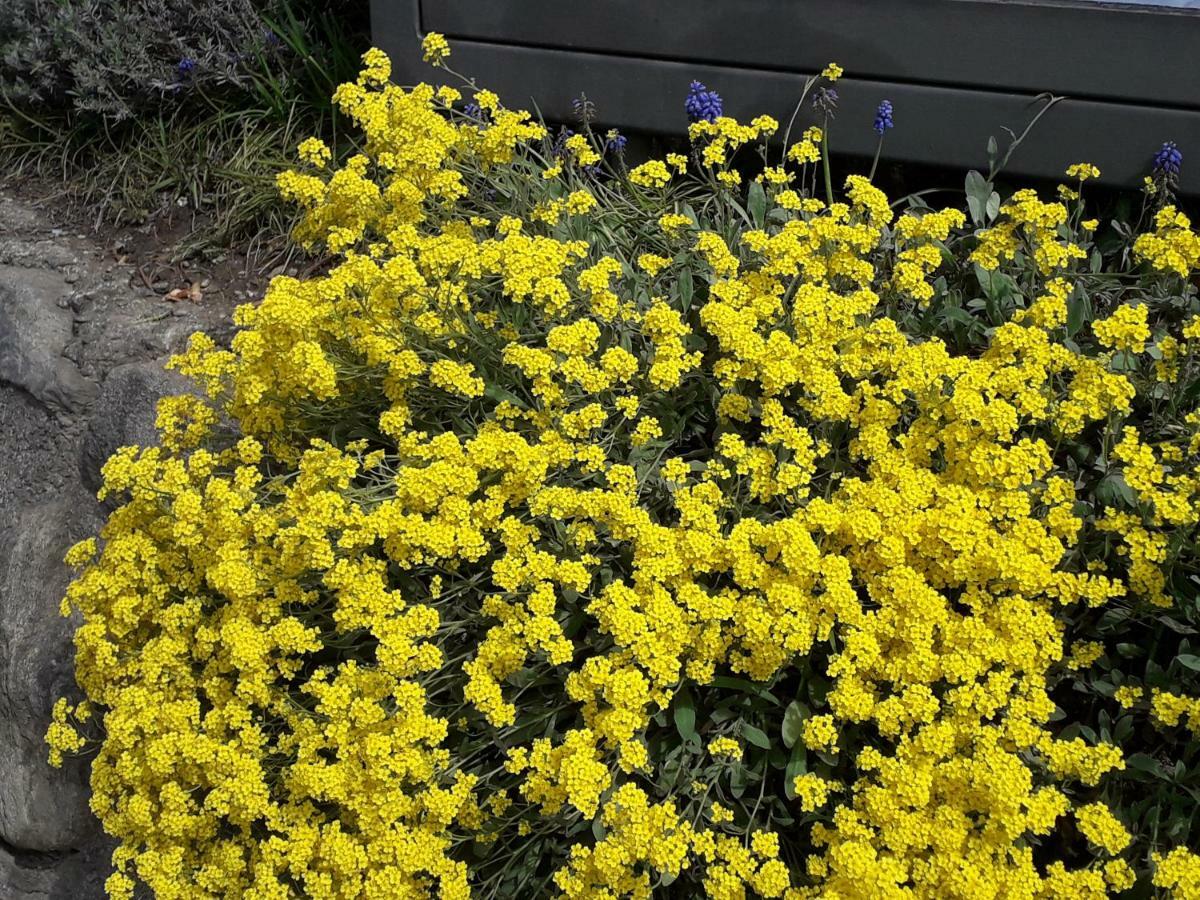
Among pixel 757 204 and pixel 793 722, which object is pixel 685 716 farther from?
pixel 757 204

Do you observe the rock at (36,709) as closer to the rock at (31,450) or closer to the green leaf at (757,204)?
the rock at (31,450)

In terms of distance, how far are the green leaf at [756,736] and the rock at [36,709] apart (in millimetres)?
2159

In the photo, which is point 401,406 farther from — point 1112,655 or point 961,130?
point 961,130

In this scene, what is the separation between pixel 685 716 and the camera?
228cm

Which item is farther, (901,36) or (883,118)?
(901,36)

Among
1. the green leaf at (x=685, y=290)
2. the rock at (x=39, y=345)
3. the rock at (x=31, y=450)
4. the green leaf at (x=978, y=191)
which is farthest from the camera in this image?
the rock at (x=39, y=345)

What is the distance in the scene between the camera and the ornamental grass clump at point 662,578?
2.12 m

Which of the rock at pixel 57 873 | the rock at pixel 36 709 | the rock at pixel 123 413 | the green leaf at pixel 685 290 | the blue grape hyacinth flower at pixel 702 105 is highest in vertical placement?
the blue grape hyacinth flower at pixel 702 105

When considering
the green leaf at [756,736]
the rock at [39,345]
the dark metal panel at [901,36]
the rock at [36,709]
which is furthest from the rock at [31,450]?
the green leaf at [756,736]

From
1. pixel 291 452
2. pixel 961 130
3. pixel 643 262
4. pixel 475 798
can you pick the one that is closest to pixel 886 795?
pixel 475 798

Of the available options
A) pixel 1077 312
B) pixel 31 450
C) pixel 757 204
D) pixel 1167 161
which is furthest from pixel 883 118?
pixel 31 450

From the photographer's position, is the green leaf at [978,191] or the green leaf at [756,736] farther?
the green leaf at [978,191]

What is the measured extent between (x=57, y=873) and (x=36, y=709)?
0.52m

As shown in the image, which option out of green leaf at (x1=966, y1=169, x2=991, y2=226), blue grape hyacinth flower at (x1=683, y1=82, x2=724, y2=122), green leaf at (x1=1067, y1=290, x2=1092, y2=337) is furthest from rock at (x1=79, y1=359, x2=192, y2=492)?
green leaf at (x1=1067, y1=290, x2=1092, y2=337)
